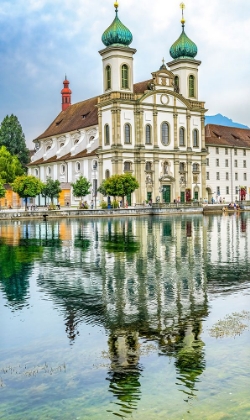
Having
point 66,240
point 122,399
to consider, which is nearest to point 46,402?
point 122,399

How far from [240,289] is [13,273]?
8.16 m

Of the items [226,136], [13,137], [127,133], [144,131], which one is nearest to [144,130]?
[144,131]

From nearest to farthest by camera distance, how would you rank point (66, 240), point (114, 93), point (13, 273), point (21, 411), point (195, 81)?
1. point (21, 411)
2. point (13, 273)
3. point (66, 240)
4. point (114, 93)
5. point (195, 81)

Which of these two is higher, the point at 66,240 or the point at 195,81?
the point at 195,81

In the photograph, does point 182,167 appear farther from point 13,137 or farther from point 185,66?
point 13,137

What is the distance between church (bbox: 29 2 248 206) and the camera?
7850 centimetres

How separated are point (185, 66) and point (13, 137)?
38321 mm

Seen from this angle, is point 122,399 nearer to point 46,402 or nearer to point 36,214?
point 46,402

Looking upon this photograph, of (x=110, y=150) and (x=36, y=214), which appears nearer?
(x=36, y=214)

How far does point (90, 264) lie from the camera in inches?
872

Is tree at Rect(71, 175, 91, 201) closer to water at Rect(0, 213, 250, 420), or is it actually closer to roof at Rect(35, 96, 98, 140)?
roof at Rect(35, 96, 98, 140)

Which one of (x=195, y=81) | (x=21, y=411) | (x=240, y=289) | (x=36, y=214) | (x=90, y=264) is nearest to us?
(x=21, y=411)

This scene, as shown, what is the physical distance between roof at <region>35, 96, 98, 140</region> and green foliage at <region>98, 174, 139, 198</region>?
53.6ft

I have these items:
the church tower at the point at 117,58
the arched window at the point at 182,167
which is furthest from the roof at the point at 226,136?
the church tower at the point at 117,58
